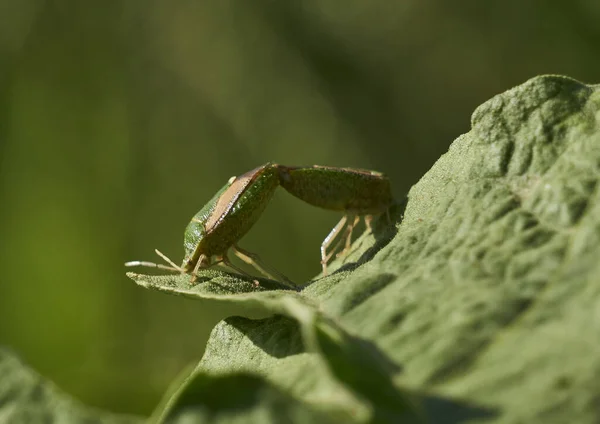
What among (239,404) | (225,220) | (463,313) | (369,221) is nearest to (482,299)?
(463,313)

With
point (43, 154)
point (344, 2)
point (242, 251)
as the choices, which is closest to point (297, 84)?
point (344, 2)

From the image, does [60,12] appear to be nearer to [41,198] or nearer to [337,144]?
[41,198]

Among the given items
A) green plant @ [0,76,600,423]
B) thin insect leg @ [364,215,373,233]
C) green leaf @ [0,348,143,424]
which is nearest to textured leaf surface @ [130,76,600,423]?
green plant @ [0,76,600,423]

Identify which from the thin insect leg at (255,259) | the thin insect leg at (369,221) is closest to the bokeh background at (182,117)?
the thin insect leg at (255,259)

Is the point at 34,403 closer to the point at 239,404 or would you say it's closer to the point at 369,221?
the point at 239,404

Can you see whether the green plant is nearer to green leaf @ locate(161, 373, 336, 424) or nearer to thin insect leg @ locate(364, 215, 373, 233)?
green leaf @ locate(161, 373, 336, 424)

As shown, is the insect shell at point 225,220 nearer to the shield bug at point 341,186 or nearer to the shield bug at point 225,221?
the shield bug at point 225,221
